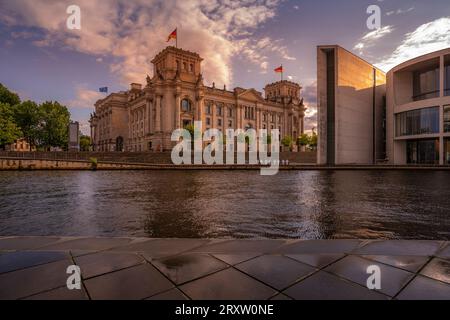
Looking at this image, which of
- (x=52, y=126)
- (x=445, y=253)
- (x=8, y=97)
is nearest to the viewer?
(x=445, y=253)

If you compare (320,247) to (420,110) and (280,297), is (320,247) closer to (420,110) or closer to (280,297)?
(280,297)

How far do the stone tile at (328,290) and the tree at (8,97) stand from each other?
76.2 meters

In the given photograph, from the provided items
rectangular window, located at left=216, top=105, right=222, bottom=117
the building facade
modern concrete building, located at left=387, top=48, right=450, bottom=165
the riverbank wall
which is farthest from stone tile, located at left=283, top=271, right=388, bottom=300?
rectangular window, located at left=216, top=105, right=222, bottom=117

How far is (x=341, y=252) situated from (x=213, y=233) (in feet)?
9.66

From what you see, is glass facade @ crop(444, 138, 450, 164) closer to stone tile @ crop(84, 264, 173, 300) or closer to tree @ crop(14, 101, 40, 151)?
stone tile @ crop(84, 264, 173, 300)

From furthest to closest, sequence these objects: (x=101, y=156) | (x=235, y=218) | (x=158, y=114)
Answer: (x=158, y=114) < (x=101, y=156) < (x=235, y=218)

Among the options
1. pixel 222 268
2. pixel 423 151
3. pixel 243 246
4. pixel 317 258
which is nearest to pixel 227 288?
pixel 222 268

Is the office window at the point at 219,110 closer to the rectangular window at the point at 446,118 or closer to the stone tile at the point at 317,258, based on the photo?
the rectangular window at the point at 446,118

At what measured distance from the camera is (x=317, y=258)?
355 cm

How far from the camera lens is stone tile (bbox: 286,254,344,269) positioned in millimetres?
3395

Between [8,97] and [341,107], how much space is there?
232 ft
